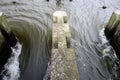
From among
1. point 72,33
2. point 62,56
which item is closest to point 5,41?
point 72,33

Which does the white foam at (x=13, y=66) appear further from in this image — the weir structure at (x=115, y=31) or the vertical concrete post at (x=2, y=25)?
the weir structure at (x=115, y=31)

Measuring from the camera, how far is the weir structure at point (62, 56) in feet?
10.4

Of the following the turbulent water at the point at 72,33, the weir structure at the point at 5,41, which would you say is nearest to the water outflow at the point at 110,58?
the turbulent water at the point at 72,33

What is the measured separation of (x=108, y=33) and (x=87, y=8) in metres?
2.45

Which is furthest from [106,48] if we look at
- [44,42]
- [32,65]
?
[32,65]

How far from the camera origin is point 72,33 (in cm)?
672

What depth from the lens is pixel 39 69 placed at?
207 inches

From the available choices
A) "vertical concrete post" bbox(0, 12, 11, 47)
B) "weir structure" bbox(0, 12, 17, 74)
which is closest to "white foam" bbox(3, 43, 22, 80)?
"weir structure" bbox(0, 12, 17, 74)

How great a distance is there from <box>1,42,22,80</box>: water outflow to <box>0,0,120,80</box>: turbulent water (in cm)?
16

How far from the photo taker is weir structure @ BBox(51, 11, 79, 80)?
317cm

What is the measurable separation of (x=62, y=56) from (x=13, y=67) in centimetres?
252

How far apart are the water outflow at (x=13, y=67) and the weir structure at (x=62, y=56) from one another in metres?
2.01

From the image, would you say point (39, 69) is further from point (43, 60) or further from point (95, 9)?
point (95, 9)

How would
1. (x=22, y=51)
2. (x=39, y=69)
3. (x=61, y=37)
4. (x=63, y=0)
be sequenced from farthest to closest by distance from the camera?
(x=63, y=0) → (x=22, y=51) → (x=39, y=69) → (x=61, y=37)
